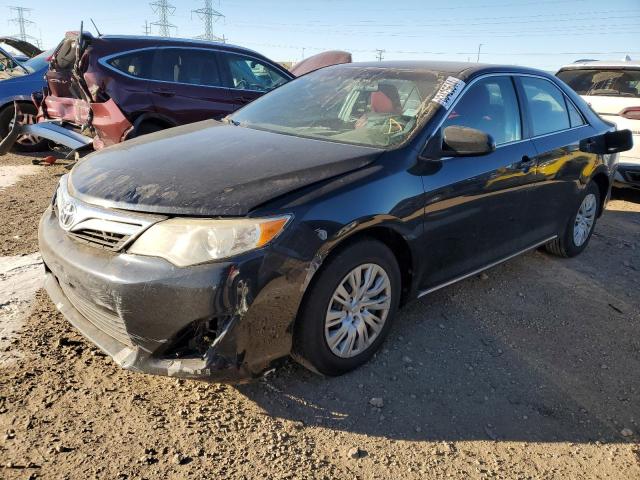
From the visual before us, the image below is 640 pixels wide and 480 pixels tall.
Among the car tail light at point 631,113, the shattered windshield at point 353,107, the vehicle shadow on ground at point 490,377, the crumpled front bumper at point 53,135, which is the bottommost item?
the vehicle shadow on ground at point 490,377

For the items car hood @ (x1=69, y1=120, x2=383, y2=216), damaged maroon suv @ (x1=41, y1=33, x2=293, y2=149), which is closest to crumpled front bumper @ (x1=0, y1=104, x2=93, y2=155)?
damaged maroon suv @ (x1=41, y1=33, x2=293, y2=149)

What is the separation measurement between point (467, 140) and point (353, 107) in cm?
87

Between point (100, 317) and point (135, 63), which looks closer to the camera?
point (100, 317)

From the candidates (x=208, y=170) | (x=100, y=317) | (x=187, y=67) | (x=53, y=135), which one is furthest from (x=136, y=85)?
(x=100, y=317)

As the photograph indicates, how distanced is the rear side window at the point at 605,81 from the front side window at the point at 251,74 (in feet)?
13.5

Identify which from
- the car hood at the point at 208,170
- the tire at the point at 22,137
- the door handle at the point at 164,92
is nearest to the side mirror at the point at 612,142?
the car hood at the point at 208,170

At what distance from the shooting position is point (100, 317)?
239 cm

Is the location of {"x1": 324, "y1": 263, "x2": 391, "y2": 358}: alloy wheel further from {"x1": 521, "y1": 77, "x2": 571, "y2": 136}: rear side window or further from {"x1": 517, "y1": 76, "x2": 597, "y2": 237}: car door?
{"x1": 521, "y1": 77, "x2": 571, "y2": 136}: rear side window

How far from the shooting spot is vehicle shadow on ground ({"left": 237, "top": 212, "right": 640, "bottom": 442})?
98.2 inches

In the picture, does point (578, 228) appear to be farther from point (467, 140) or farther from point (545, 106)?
point (467, 140)

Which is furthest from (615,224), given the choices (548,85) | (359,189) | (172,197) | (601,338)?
(172,197)

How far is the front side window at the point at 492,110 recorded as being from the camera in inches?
127

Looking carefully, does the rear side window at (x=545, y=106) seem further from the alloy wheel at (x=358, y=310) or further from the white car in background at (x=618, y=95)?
the white car in background at (x=618, y=95)

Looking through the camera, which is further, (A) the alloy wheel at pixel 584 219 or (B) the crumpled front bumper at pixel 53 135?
(B) the crumpled front bumper at pixel 53 135
